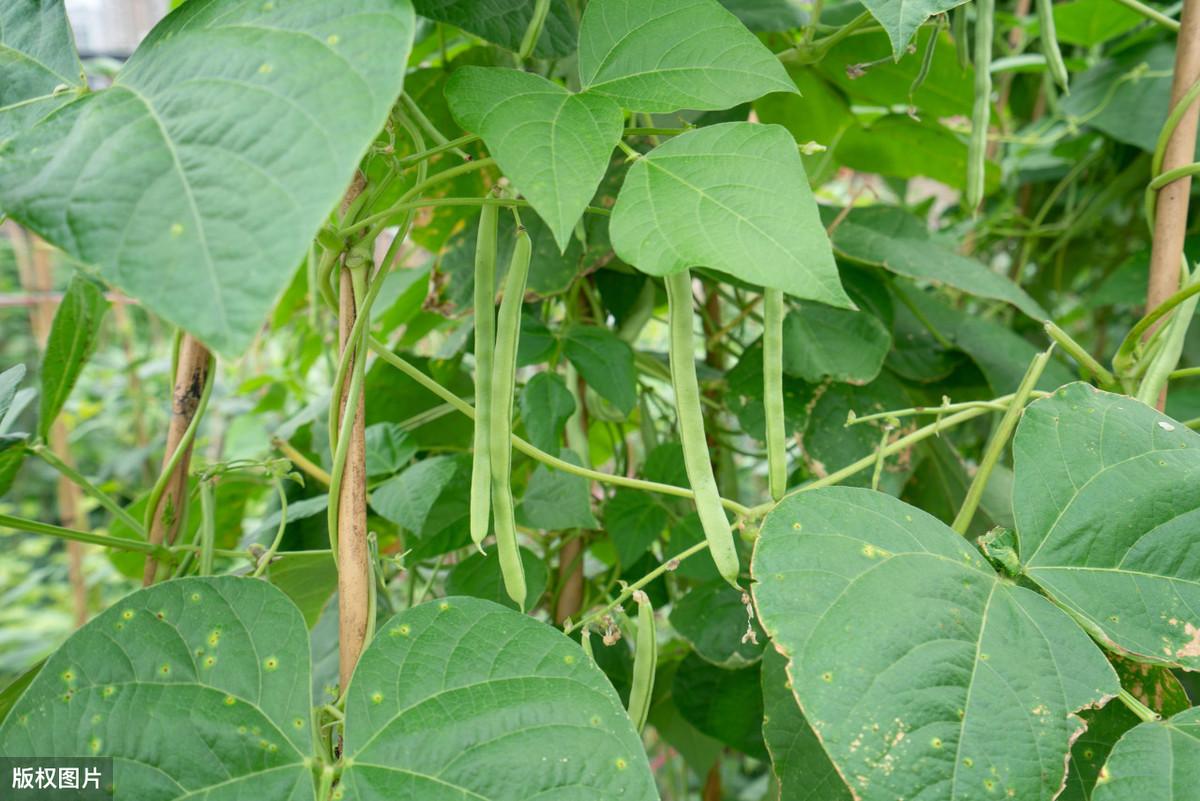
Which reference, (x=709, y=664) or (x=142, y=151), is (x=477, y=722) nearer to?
(x=142, y=151)

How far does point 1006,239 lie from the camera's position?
1.50 metres

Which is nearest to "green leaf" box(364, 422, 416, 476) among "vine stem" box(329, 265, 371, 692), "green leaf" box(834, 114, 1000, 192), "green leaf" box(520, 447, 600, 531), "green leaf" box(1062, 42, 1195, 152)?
"green leaf" box(520, 447, 600, 531)

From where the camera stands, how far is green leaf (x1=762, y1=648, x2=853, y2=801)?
571 millimetres

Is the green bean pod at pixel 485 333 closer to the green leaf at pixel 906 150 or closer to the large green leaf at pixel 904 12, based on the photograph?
the large green leaf at pixel 904 12

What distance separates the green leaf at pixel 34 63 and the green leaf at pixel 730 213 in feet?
0.88

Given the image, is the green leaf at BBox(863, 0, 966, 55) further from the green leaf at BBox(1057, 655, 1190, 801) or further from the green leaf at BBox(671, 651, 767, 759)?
the green leaf at BBox(671, 651, 767, 759)

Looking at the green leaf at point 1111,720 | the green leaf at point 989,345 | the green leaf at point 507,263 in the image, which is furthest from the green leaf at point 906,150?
the green leaf at point 1111,720

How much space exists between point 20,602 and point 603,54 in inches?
114

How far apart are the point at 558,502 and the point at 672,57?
0.36m

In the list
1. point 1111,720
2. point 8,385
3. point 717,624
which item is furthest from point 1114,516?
point 8,385

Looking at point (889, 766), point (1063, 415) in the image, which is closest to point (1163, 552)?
point (1063, 415)

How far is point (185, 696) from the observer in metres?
0.48

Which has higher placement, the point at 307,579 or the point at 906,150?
the point at 906,150

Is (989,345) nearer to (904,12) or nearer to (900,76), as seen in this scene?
(900,76)
